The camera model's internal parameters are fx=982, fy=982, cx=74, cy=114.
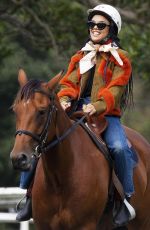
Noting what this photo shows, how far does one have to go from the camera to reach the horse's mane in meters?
8.97

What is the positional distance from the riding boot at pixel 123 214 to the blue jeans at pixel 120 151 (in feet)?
0.47

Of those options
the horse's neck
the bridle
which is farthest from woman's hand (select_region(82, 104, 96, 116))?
the bridle

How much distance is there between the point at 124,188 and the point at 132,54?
302 inches

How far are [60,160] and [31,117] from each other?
0.90 metres

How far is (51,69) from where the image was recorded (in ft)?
100

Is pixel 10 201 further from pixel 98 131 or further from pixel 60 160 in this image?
pixel 60 160

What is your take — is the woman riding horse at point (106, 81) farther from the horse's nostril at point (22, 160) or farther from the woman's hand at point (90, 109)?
the horse's nostril at point (22, 160)

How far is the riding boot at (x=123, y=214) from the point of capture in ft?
33.4

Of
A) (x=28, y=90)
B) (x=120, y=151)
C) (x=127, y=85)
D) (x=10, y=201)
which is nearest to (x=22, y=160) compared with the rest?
(x=28, y=90)

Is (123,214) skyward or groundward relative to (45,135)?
groundward

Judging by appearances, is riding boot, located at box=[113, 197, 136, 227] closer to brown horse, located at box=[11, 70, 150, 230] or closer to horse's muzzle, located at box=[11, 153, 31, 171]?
brown horse, located at box=[11, 70, 150, 230]

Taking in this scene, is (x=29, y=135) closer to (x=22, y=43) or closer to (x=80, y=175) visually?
(x=80, y=175)

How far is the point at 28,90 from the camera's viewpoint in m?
9.00

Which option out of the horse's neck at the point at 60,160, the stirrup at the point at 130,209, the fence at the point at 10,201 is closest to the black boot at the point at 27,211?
the horse's neck at the point at 60,160
